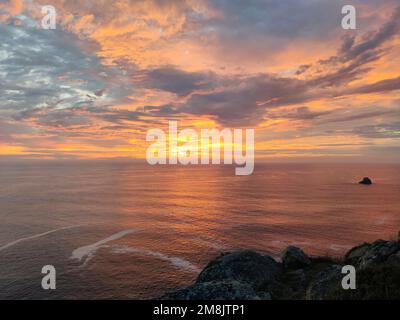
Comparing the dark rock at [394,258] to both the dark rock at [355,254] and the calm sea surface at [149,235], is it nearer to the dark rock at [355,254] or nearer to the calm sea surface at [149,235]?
the dark rock at [355,254]

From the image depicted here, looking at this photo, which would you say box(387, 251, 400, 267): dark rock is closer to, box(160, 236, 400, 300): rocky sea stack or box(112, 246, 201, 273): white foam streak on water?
box(160, 236, 400, 300): rocky sea stack

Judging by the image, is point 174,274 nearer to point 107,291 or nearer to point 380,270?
point 107,291

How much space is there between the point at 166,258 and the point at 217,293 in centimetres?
4982

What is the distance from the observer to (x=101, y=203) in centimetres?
13250

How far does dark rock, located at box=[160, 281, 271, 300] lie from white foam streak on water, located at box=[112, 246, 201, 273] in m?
41.7

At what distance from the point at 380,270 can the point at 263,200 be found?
121 meters

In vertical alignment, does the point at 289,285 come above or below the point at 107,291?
above

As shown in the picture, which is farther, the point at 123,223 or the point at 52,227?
the point at 123,223

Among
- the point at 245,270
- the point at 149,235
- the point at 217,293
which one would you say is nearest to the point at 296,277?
the point at 245,270

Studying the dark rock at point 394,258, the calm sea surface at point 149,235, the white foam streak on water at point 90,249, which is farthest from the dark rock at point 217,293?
the white foam streak on water at point 90,249

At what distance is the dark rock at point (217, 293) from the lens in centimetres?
1632
